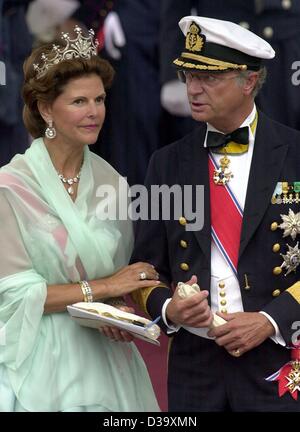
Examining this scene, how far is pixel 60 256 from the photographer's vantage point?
12.8ft

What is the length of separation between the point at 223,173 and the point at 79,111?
510 millimetres

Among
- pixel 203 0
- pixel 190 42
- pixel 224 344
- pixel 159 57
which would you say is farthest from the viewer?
pixel 159 57

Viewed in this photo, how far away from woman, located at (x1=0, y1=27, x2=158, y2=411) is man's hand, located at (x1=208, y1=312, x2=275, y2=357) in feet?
1.08

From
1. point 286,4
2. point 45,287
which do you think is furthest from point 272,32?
point 45,287

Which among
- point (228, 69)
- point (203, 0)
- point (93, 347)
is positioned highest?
point (203, 0)

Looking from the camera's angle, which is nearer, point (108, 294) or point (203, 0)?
point (108, 294)

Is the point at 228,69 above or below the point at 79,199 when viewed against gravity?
above

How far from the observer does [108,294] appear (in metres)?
3.93

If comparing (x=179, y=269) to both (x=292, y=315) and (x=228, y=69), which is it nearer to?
(x=292, y=315)

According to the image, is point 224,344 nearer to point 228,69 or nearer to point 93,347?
point 93,347

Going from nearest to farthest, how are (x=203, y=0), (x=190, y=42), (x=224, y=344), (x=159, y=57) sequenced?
(x=224, y=344)
(x=190, y=42)
(x=203, y=0)
(x=159, y=57)

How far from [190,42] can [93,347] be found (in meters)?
1.03

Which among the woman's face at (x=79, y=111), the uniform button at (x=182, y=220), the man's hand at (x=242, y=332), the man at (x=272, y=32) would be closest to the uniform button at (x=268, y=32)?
the man at (x=272, y=32)

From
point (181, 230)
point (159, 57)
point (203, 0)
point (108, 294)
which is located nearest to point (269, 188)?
point (181, 230)
